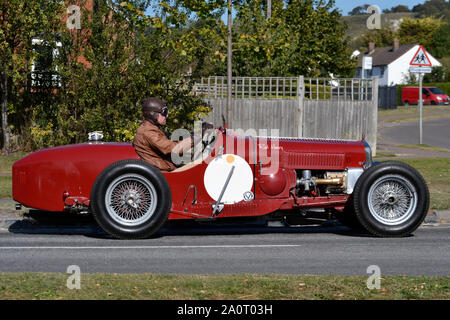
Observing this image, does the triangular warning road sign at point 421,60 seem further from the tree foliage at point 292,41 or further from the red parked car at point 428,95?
the red parked car at point 428,95

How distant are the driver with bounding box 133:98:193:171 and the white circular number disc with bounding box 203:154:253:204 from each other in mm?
436

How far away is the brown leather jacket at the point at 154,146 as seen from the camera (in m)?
9.23

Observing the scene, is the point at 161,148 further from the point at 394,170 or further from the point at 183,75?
the point at 183,75

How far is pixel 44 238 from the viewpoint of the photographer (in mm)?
9555

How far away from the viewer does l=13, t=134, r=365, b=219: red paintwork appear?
364 inches

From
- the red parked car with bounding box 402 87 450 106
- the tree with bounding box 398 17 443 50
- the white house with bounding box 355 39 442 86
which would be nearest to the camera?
the red parked car with bounding box 402 87 450 106

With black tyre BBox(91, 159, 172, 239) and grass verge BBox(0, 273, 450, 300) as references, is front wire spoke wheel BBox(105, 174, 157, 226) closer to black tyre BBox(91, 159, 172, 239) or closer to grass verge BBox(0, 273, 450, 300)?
black tyre BBox(91, 159, 172, 239)

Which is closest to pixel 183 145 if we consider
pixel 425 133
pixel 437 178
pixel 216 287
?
pixel 216 287

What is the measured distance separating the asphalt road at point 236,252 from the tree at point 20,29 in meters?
10.5

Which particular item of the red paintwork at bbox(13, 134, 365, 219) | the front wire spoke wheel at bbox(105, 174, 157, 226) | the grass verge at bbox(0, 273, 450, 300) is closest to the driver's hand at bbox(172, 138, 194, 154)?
the red paintwork at bbox(13, 134, 365, 219)

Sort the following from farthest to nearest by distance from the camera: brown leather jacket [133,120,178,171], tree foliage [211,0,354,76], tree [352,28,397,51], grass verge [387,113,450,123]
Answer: tree [352,28,397,51]
grass verge [387,113,450,123]
tree foliage [211,0,354,76]
brown leather jacket [133,120,178,171]

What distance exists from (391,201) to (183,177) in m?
2.68
